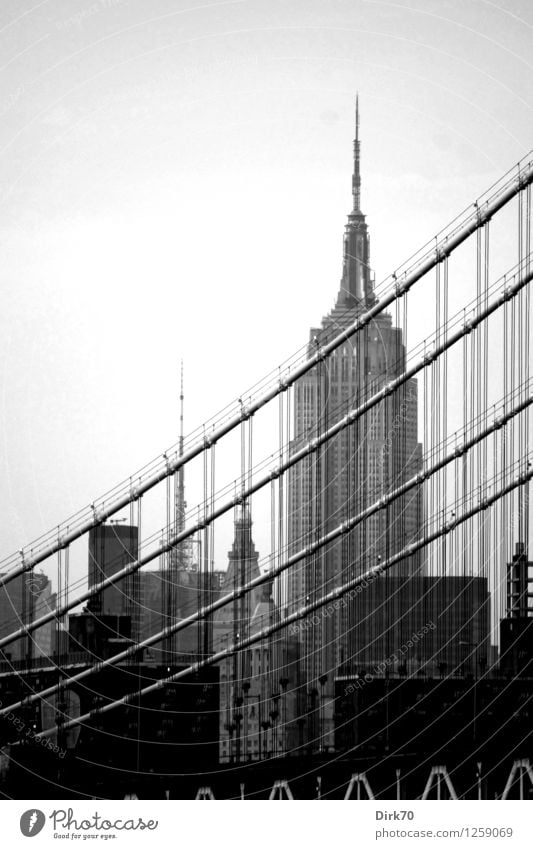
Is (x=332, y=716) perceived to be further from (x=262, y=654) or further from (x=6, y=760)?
(x=6, y=760)

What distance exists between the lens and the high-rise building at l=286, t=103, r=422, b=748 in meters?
17.3

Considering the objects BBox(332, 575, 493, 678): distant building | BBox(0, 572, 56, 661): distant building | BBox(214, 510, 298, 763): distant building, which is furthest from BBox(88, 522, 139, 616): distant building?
BBox(332, 575, 493, 678): distant building

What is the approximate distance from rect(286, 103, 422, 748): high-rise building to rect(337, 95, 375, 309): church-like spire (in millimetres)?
10

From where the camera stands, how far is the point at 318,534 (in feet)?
56.6

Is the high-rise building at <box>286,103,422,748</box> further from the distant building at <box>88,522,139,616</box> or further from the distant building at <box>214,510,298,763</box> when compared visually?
the distant building at <box>88,522,139,616</box>

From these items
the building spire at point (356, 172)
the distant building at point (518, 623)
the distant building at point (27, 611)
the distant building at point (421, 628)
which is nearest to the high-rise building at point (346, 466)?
the building spire at point (356, 172)

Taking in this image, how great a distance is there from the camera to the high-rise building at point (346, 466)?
1731cm

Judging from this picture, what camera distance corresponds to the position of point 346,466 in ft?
63.8

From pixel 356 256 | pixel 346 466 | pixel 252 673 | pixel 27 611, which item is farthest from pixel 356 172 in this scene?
pixel 27 611

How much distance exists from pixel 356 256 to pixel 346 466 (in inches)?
87.2

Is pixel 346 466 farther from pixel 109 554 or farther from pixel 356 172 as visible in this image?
pixel 109 554

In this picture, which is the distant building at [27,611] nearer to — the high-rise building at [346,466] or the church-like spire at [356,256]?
the high-rise building at [346,466]

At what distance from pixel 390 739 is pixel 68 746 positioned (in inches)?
106
